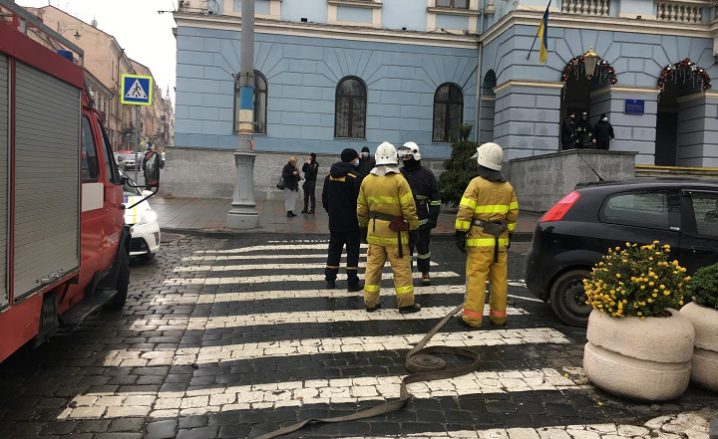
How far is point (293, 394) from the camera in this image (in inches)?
167

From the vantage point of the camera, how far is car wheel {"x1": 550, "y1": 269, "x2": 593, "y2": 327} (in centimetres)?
605

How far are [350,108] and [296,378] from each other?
59.6ft

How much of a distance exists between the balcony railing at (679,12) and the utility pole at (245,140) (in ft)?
47.1

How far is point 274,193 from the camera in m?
21.1

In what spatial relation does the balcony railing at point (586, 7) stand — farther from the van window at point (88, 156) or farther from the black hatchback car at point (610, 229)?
the van window at point (88, 156)

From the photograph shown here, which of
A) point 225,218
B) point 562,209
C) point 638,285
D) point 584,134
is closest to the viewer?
point 638,285

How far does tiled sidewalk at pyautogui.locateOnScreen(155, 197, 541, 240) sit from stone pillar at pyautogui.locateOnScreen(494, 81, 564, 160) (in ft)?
8.47

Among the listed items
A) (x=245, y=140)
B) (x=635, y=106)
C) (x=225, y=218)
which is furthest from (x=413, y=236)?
(x=635, y=106)

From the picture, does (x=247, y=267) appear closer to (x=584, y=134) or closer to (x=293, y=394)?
(x=293, y=394)

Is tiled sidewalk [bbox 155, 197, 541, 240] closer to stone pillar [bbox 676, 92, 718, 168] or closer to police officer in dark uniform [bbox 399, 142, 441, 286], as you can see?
police officer in dark uniform [bbox 399, 142, 441, 286]

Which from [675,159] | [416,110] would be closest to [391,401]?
[416,110]

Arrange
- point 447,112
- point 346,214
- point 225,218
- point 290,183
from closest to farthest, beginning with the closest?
point 346,214
point 225,218
point 290,183
point 447,112

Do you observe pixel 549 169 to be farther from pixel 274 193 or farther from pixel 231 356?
pixel 231 356

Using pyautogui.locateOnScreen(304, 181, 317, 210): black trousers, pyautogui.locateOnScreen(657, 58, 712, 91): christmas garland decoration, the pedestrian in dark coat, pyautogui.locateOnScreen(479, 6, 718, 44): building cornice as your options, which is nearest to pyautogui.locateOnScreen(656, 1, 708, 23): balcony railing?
pyautogui.locateOnScreen(479, 6, 718, 44): building cornice
